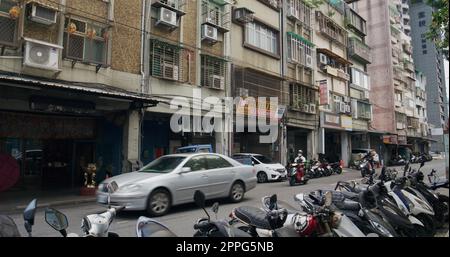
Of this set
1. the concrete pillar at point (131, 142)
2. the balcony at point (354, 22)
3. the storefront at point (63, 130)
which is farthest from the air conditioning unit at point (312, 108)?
the storefront at point (63, 130)

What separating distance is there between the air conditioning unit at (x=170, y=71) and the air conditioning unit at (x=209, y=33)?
2504mm

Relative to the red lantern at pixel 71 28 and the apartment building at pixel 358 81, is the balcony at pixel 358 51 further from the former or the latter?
the red lantern at pixel 71 28

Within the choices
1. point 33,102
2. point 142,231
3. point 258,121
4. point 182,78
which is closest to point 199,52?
point 182,78

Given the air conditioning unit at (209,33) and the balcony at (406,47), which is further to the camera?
the balcony at (406,47)

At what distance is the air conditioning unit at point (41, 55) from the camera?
11.4 m

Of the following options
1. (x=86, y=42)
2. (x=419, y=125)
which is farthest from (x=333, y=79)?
(x=419, y=125)

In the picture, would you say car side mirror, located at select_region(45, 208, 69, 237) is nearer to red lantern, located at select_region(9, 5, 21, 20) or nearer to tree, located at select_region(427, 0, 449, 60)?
tree, located at select_region(427, 0, 449, 60)

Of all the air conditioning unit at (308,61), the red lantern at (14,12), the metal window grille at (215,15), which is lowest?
the red lantern at (14,12)

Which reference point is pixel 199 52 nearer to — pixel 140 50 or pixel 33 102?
pixel 140 50

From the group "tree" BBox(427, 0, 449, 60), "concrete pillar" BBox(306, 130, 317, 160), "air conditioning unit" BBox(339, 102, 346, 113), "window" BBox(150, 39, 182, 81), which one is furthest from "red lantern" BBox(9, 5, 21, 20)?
"air conditioning unit" BBox(339, 102, 346, 113)

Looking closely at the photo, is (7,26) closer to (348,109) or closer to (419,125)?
(348,109)

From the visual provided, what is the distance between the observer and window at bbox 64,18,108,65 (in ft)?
42.4

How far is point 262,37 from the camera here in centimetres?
2259

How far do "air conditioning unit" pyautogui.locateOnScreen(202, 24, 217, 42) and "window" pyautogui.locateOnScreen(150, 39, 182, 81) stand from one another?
1.77 metres
